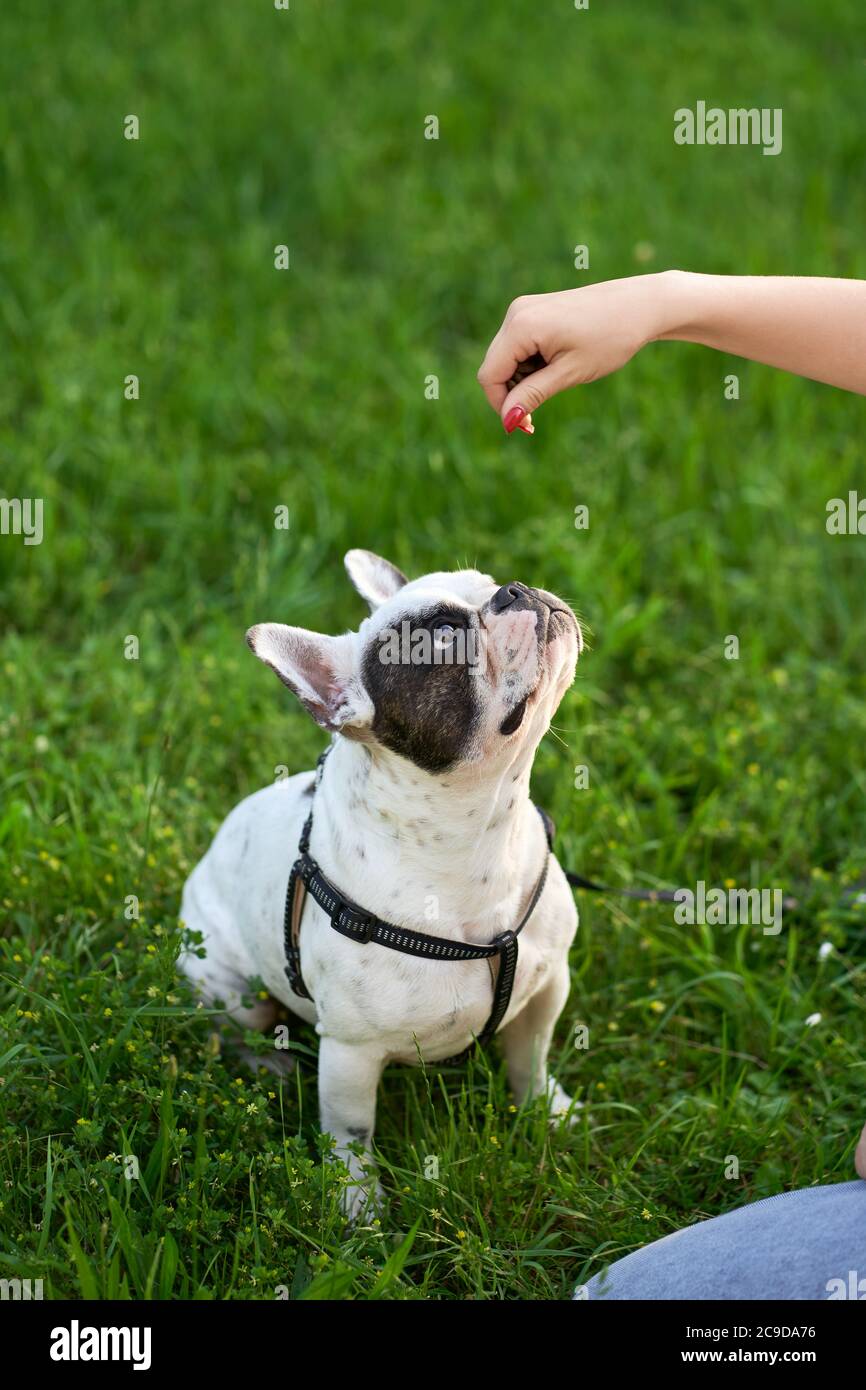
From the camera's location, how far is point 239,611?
4242 millimetres

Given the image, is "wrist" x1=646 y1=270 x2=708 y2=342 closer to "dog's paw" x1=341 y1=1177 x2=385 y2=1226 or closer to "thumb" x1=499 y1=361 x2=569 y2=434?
"thumb" x1=499 y1=361 x2=569 y2=434

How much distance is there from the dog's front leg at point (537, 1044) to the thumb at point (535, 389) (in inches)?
46.1

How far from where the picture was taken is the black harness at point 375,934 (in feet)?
7.91

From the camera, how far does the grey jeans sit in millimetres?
1984

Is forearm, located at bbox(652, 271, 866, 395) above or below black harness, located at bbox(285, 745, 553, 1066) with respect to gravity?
above

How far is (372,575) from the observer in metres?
2.68

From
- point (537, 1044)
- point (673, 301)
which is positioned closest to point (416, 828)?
point (537, 1044)

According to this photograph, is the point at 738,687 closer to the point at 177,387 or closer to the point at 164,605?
the point at 164,605

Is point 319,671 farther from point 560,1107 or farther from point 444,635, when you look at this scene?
point 560,1107

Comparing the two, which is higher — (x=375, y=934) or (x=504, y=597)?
(x=504, y=597)

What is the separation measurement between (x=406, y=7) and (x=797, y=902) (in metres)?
5.85

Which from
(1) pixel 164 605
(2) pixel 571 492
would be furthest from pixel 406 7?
(1) pixel 164 605

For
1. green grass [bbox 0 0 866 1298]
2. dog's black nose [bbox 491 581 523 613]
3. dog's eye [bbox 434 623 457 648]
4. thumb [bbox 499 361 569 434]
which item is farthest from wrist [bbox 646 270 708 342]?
→ green grass [bbox 0 0 866 1298]

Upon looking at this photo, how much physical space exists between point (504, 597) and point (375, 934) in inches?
26.6
